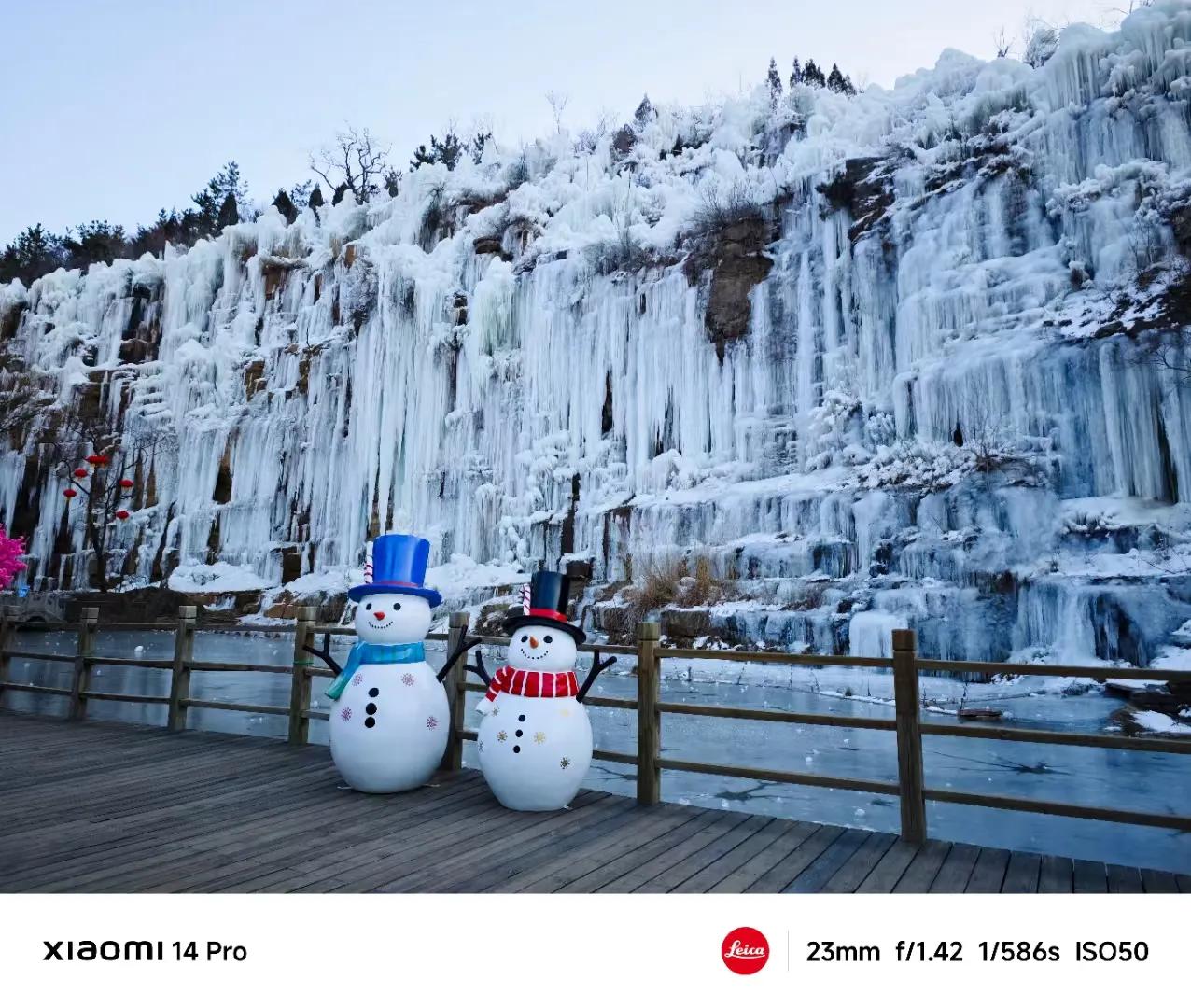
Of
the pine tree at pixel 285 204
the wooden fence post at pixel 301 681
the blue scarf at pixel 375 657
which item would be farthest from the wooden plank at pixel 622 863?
the pine tree at pixel 285 204

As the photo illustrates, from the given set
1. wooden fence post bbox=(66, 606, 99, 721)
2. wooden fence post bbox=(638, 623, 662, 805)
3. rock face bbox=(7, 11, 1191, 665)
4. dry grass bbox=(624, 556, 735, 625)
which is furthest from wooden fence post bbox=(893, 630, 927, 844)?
dry grass bbox=(624, 556, 735, 625)

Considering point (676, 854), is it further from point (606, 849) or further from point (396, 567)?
point (396, 567)

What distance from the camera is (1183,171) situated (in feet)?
39.8

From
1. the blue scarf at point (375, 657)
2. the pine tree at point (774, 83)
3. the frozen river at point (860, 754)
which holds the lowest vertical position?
the frozen river at point (860, 754)

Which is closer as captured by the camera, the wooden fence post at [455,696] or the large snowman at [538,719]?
the large snowman at [538,719]

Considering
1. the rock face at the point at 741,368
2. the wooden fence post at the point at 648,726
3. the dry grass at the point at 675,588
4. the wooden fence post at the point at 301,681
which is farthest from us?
the dry grass at the point at 675,588

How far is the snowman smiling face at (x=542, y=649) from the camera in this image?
11.1 ft

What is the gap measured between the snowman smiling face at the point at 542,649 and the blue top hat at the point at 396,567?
577 millimetres

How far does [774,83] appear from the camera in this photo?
2153cm

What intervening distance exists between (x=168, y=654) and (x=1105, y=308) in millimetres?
18350

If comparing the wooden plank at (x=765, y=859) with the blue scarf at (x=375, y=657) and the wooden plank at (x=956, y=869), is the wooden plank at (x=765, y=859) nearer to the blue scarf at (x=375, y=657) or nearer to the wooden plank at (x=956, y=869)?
the wooden plank at (x=956, y=869)

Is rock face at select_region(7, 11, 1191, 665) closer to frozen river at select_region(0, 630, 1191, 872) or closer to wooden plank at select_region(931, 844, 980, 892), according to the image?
frozen river at select_region(0, 630, 1191, 872)
